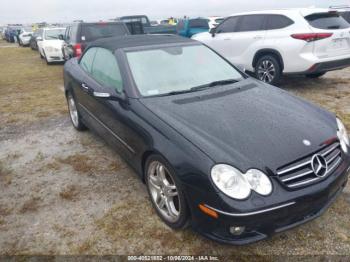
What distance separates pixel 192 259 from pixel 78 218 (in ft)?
4.01

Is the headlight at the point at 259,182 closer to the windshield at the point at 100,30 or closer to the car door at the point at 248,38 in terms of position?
the car door at the point at 248,38

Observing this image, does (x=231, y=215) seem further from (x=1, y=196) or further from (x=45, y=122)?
(x=45, y=122)

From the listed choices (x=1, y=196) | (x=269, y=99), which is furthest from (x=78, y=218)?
(x=269, y=99)

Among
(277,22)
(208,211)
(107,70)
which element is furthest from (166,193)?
(277,22)

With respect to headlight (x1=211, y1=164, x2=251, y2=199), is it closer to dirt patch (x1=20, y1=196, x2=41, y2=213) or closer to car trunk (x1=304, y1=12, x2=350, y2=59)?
dirt patch (x1=20, y1=196, x2=41, y2=213)

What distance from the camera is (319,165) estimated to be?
239 cm

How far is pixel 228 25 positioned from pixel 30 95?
5403mm

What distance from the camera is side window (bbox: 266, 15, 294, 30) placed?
6711 millimetres

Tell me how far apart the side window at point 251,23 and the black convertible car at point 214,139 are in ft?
12.7

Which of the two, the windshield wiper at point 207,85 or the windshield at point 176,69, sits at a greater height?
the windshield at point 176,69

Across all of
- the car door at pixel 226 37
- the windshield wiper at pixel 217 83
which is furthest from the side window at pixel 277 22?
the windshield wiper at pixel 217 83

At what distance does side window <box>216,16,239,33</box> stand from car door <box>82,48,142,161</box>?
4.65 metres

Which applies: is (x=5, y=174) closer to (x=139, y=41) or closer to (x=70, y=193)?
(x=70, y=193)

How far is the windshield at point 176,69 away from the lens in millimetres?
3232
